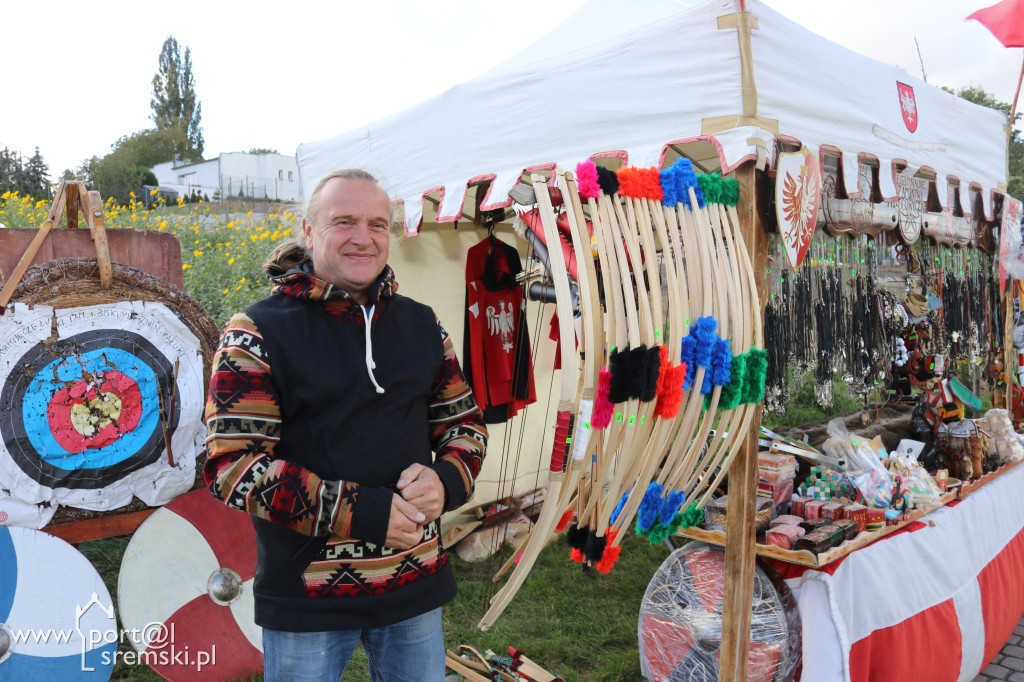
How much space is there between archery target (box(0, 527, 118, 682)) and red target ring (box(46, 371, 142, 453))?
30 centimetres

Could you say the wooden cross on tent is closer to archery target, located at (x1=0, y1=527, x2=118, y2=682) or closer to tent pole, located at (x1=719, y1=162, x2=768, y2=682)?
archery target, located at (x1=0, y1=527, x2=118, y2=682)

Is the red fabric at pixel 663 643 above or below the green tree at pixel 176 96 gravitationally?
below

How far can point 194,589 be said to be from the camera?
2.28 metres

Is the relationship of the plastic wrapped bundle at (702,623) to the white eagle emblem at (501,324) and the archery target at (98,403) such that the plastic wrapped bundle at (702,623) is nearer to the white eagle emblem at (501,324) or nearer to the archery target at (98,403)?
the white eagle emblem at (501,324)

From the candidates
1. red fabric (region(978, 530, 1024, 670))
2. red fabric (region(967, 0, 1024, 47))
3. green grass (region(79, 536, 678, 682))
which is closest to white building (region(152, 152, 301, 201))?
green grass (region(79, 536, 678, 682))

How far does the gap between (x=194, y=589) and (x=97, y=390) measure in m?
0.75

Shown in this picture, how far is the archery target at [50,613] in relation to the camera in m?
1.96

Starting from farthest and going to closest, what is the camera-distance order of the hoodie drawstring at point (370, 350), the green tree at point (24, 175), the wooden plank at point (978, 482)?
the green tree at point (24, 175)
the wooden plank at point (978, 482)
the hoodie drawstring at point (370, 350)

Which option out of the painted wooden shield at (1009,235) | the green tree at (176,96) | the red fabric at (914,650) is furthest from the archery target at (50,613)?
the green tree at (176,96)

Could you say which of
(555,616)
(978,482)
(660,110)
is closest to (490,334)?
(555,616)

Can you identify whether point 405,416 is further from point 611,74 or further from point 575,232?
point 611,74

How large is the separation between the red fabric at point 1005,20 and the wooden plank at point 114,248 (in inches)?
148

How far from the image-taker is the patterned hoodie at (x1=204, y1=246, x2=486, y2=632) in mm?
1061

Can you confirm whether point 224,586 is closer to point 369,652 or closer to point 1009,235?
point 369,652
